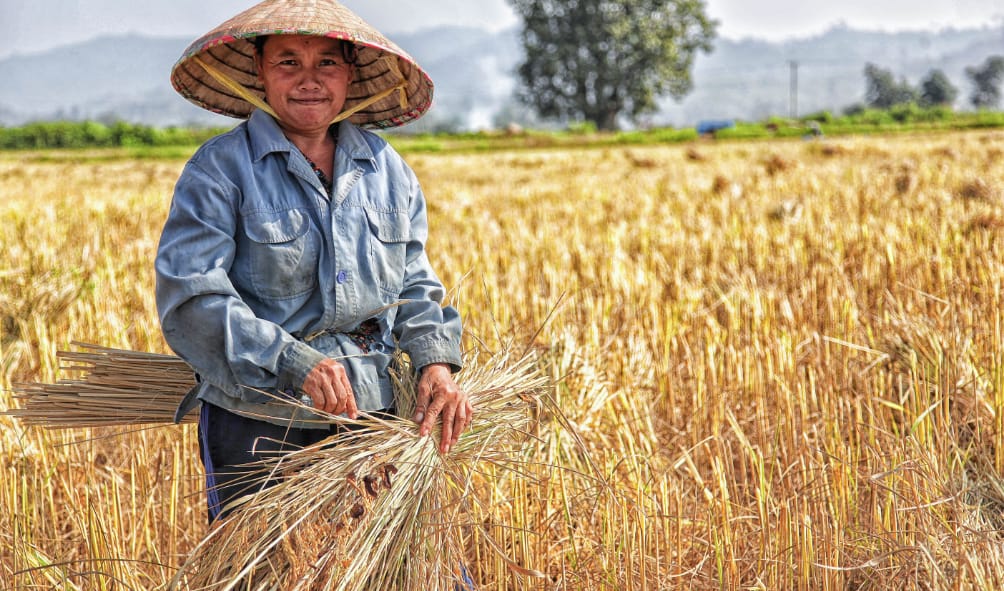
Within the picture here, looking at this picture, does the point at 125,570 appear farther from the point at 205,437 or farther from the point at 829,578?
the point at 829,578

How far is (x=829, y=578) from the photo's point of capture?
171cm

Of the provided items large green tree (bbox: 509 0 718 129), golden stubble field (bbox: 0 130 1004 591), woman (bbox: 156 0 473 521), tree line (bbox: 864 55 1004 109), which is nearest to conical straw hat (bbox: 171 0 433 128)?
woman (bbox: 156 0 473 521)

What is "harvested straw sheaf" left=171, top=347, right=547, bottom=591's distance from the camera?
1.43 metres

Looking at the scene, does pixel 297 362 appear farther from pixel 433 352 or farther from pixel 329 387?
pixel 433 352

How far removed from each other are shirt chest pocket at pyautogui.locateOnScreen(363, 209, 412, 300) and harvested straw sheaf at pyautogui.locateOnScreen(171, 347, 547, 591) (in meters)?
0.20

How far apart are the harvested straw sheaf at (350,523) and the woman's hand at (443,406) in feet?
0.07

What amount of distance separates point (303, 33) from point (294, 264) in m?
0.37

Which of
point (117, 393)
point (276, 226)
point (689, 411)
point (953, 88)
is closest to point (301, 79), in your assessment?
point (276, 226)

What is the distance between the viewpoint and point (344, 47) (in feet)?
5.55

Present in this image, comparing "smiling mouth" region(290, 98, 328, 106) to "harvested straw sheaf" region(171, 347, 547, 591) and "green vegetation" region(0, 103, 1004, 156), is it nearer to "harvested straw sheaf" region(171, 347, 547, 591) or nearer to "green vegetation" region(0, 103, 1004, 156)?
"harvested straw sheaf" region(171, 347, 547, 591)

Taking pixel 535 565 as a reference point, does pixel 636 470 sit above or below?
above

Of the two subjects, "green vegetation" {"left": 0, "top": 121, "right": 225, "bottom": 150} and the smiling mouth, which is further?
"green vegetation" {"left": 0, "top": 121, "right": 225, "bottom": 150}

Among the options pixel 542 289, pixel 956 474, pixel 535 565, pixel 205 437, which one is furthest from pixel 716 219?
pixel 205 437

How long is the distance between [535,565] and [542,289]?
6.24 ft
